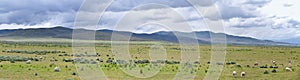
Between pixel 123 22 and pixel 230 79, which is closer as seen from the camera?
pixel 123 22

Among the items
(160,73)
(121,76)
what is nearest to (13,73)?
(121,76)

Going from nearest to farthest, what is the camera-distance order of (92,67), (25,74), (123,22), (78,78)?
(123,22) → (78,78) → (25,74) → (92,67)

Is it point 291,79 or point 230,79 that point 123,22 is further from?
point 291,79

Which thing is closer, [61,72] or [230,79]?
[230,79]

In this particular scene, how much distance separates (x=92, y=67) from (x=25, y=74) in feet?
18.3

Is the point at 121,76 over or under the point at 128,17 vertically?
under

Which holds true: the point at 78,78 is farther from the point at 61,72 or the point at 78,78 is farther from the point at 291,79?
the point at 291,79

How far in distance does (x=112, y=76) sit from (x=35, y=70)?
837 cm

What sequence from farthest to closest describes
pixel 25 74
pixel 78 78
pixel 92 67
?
pixel 92 67, pixel 25 74, pixel 78 78

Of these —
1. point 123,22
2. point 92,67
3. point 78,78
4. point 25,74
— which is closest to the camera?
point 123,22

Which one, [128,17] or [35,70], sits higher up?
[128,17]

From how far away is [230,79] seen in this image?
1400 inches

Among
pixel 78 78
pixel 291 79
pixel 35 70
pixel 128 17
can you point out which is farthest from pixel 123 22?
pixel 35 70

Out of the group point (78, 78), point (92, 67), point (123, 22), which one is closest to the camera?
point (123, 22)
